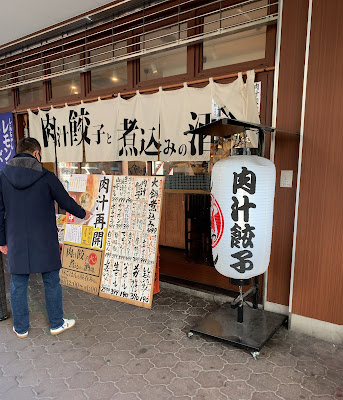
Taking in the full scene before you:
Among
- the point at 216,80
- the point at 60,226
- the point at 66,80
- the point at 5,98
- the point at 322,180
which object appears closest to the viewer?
Answer: the point at 322,180

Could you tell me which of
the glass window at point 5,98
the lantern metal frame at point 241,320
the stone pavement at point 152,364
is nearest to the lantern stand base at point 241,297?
the lantern metal frame at point 241,320

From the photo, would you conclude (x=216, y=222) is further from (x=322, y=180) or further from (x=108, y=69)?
(x=108, y=69)

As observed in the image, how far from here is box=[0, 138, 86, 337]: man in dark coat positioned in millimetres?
3379

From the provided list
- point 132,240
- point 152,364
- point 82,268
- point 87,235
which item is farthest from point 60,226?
point 152,364

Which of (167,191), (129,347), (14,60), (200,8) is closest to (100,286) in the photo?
(129,347)

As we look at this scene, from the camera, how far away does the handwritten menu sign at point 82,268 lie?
471 cm

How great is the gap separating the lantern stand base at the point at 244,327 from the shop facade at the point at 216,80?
1.03 feet

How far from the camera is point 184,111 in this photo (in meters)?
4.45

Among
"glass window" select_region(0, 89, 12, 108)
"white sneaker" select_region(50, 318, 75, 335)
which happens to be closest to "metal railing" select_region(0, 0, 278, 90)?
"glass window" select_region(0, 89, 12, 108)

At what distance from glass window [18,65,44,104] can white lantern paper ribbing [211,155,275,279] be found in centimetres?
526

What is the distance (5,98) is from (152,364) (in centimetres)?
760

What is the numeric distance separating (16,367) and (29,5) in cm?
549

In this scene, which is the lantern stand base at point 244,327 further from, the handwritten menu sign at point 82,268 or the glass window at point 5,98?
the glass window at point 5,98

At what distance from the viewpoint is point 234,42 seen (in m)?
4.18
